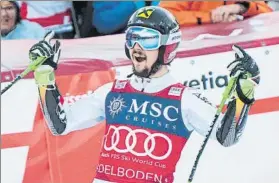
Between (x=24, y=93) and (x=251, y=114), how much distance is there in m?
0.64

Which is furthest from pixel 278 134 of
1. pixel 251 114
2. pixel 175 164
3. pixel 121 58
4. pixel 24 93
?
pixel 24 93

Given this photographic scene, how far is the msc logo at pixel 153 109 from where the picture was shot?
2529 millimetres

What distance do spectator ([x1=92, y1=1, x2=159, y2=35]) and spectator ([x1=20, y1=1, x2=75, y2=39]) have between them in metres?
0.08

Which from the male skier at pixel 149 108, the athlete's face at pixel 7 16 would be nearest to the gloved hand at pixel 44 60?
the male skier at pixel 149 108

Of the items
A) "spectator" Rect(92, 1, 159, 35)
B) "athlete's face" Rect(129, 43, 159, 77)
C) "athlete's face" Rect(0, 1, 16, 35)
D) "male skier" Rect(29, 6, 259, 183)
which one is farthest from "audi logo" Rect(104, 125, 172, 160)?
"athlete's face" Rect(0, 1, 16, 35)

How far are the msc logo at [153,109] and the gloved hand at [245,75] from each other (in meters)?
0.19

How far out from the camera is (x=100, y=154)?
258cm

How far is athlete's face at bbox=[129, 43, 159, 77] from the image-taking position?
2.54m

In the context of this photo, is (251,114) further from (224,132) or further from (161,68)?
(161,68)

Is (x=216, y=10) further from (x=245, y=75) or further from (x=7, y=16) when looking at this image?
(x=7, y=16)

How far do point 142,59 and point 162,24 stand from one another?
0.11 meters

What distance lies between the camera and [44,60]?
8.25ft

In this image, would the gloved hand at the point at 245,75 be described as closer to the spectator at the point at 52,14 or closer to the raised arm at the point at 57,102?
the raised arm at the point at 57,102

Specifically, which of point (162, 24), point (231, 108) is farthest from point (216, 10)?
point (231, 108)
